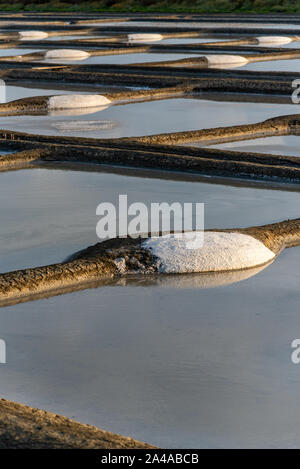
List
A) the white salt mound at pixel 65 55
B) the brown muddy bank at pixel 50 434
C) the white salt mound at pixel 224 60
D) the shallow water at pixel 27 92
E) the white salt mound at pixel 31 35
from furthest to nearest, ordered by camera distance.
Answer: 1. the white salt mound at pixel 31 35
2. the white salt mound at pixel 65 55
3. the white salt mound at pixel 224 60
4. the shallow water at pixel 27 92
5. the brown muddy bank at pixel 50 434

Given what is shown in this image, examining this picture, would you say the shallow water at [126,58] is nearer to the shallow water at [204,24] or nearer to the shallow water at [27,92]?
the shallow water at [27,92]

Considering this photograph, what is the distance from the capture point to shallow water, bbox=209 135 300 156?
7.05m

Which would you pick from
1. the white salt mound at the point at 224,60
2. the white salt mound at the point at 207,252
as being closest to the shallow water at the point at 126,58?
the white salt mound at the point at 224,60

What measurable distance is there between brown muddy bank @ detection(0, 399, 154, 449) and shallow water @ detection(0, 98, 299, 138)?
17.4 feet

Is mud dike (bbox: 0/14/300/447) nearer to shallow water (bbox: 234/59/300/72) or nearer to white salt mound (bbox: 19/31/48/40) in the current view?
shallow water (bbox: 234/59/300/72)

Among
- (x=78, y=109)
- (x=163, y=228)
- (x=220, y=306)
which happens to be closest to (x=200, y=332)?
(x=220, y=306)

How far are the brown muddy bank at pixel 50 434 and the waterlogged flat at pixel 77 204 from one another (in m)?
1.55

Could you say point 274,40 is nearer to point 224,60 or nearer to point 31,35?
point 224,60

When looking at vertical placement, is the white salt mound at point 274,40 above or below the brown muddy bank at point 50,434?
above

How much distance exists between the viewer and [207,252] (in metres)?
4.06

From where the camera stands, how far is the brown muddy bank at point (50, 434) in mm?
2301

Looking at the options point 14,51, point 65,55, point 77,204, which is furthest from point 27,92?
point 14,51
